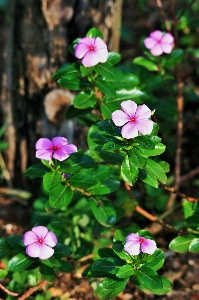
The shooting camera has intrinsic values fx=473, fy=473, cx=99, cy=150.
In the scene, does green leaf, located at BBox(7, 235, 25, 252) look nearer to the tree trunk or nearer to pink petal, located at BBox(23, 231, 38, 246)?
pink petal, located at BBox(23, 231, 38, 246)

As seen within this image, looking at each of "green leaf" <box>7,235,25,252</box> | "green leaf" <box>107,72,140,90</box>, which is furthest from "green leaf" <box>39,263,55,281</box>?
"green leaf" <box>107,72,140,90</box>

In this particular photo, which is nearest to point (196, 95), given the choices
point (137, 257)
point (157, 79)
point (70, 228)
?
point (157, 79)

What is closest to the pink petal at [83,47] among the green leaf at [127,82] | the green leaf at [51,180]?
the green leaf at [127,82]

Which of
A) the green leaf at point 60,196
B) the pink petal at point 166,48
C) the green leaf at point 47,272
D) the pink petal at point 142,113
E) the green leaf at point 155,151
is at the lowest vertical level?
the green leaf at point 47,272

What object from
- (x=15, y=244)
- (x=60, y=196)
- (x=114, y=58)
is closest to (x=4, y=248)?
(x=15, y=244)

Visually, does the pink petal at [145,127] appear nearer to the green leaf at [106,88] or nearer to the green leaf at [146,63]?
the green leaf at [106,88]

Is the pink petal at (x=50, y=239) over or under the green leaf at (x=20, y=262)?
over
